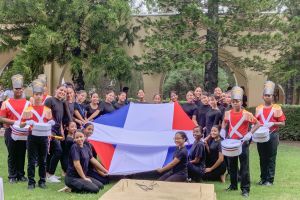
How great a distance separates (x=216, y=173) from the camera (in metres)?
8.48

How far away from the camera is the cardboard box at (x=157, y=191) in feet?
20.4

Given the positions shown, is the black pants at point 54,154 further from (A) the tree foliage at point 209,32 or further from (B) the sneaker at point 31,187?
(A) the tree foliage at point 209,32

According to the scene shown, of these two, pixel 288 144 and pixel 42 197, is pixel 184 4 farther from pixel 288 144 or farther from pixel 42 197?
pixel 42 197

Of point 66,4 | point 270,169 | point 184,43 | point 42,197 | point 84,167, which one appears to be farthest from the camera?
point 66,4

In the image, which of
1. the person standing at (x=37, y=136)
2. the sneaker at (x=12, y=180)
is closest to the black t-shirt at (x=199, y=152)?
the person standing at (x=37, y=136)

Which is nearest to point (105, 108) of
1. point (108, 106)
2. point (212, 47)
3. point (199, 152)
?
point (108, 106)

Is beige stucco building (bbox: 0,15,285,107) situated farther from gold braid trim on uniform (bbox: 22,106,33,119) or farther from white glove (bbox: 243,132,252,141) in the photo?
gold braid trim on uniform (bbox: 22,106,33,119)

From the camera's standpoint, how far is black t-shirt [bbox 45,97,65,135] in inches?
314

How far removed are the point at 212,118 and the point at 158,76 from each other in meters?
10.8

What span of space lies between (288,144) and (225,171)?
7021 mm

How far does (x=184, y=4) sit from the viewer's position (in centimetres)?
1523

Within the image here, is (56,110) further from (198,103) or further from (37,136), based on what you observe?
(198,103)

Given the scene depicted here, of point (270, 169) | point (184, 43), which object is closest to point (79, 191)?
point (270, 169)

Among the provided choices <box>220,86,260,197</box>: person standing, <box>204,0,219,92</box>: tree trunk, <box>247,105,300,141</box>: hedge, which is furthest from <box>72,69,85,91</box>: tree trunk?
<box>220,86,260,197</box>: person standing
